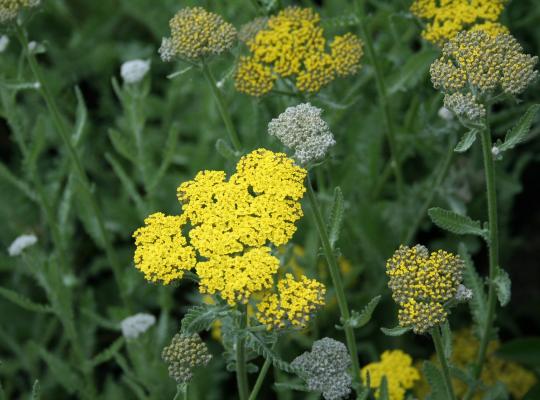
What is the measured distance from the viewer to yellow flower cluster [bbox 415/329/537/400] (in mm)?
4207

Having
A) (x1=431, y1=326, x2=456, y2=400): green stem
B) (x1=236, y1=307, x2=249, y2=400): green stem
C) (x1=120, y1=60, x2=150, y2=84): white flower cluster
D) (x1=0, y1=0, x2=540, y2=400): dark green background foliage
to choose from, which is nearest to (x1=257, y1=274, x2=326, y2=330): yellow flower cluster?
(x1=236, y1=307, x2=249, y2=400): green stem

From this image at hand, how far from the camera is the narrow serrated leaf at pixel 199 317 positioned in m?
2.73

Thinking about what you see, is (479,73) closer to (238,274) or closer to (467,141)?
(467,141)

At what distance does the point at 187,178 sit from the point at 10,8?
196cm

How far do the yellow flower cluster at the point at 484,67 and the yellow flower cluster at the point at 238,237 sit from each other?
651 millimetres

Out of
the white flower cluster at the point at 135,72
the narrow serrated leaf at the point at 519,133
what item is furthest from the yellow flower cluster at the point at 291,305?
the white flower cluster at the point at 135,72

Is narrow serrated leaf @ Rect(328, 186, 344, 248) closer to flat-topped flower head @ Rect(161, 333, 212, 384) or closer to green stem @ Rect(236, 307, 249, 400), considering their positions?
green stem @ Rect(236, 307, 249, 400)

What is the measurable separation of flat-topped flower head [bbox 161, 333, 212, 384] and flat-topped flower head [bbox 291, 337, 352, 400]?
1.13ft

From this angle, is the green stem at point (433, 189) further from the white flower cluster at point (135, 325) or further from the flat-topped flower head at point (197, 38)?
the white flower cluster at point (135, 325)

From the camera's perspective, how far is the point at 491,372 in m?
4.34

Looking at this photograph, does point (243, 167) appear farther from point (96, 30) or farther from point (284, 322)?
point (96, 30)

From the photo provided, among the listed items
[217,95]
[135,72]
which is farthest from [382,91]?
[135,72]

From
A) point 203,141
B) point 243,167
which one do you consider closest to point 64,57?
point 203,141

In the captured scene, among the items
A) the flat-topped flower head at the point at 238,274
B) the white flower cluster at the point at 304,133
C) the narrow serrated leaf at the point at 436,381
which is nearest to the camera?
the flat-topped flower head at the point at 238,274
